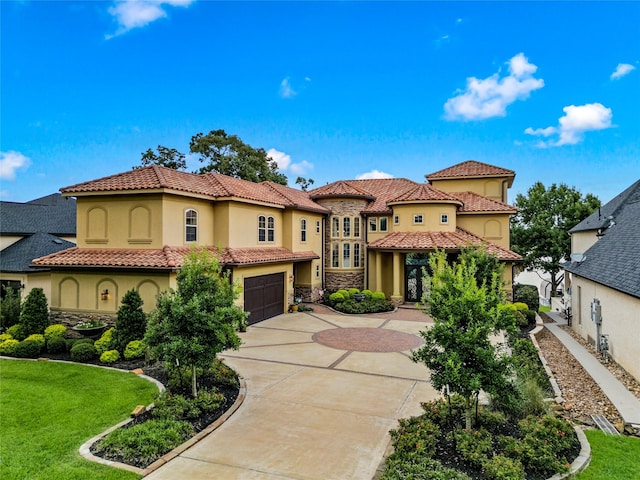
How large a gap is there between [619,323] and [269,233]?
15807 mm

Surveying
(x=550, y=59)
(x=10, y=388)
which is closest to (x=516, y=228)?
(x=550, y=59)

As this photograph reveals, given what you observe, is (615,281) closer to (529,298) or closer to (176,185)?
(529,298)

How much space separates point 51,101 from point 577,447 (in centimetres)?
2119

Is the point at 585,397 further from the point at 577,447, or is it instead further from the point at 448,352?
the point at 448,352

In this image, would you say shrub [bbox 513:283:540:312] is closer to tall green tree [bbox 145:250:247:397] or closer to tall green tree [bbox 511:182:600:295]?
tall green tree [bbox 511:182:600:295]

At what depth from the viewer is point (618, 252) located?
14000 millimetres

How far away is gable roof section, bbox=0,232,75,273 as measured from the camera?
63.3ft

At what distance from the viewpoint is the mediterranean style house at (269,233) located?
573 inches

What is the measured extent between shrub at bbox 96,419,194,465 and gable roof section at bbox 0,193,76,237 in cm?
2099

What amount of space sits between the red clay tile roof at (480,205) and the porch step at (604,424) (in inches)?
716

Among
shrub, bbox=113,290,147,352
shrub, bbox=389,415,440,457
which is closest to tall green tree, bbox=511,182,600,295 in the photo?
shrub, bbox=389,415,440,457

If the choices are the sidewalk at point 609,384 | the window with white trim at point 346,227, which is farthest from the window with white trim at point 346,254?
the sidewalk at point 609,384

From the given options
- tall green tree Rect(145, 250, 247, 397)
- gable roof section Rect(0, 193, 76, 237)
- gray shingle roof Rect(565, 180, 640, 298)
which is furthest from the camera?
gable roof section Rect(0, 193, 76, 237)

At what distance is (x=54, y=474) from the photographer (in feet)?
18.5
